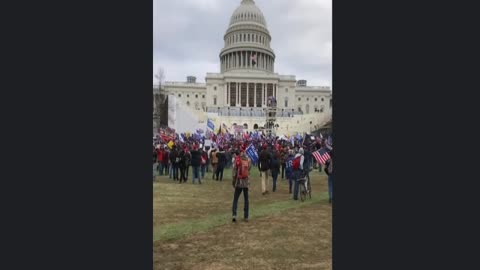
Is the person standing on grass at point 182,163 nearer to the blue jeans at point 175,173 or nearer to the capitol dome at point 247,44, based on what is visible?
the blue jeans at point 175,173

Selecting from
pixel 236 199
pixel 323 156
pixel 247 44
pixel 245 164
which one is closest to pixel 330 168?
pixel 323 156

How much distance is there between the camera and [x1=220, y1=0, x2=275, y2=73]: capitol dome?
356 ft

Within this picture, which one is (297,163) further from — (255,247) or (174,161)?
(174,161)

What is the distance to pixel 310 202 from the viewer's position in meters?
12.5

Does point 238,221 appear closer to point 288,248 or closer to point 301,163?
Answer: point 288,248

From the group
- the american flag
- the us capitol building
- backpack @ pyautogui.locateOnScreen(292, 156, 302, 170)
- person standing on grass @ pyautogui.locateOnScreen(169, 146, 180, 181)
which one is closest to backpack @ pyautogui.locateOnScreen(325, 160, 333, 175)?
the american flag

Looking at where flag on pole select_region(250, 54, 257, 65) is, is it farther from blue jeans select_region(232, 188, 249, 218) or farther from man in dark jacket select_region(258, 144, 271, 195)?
blue jeans select_region(232, 188, 249, 218)

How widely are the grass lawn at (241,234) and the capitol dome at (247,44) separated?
9771cm

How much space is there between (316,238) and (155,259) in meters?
3.47

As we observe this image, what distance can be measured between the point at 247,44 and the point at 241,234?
102 m

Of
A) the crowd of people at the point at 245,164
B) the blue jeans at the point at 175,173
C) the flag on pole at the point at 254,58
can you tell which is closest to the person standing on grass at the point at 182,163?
the crowd of people at the point at 245,164

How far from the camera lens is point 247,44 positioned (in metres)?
107

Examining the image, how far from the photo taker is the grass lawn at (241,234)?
6.55 metres

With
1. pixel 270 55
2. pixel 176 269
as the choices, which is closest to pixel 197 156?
pixel 176 269
